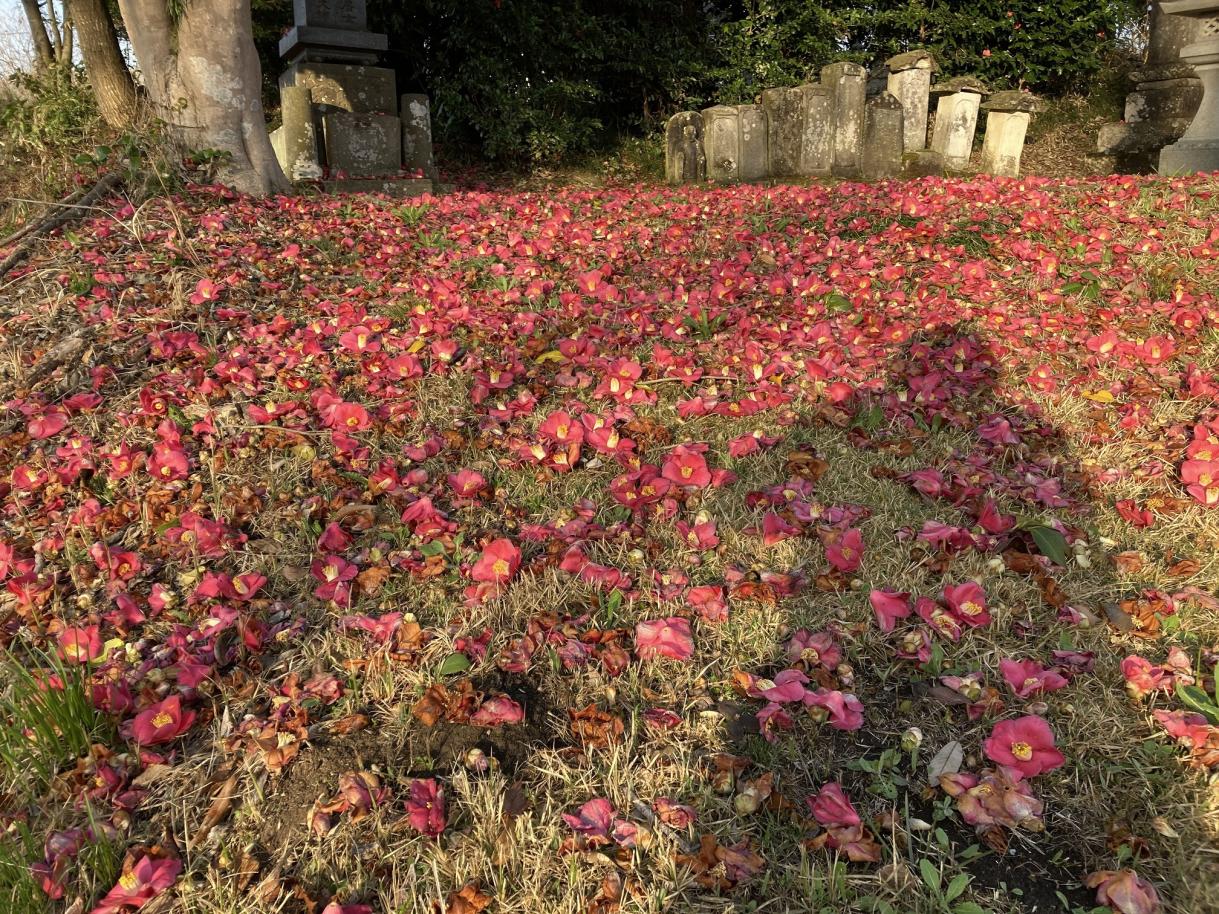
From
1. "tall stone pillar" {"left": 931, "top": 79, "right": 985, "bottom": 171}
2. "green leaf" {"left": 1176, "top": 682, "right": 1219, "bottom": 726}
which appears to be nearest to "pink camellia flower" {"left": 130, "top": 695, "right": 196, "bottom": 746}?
"green leaf" {"left": 1176, "top": 682, "right": 1219, "bottom": 726}

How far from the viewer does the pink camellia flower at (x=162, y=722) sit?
5.54ft

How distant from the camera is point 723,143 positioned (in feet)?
28.1

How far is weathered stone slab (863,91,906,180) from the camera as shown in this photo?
333 inches

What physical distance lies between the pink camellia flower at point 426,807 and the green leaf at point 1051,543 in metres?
1.84

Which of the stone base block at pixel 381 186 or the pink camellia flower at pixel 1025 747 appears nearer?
the pink camellia flower at pixel 1025 747

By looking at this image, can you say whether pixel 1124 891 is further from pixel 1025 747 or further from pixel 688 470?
pixel 688 470

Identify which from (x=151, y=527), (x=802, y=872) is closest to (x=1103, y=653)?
(x=802, y=872)

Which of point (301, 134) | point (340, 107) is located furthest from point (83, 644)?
point (340, 107)

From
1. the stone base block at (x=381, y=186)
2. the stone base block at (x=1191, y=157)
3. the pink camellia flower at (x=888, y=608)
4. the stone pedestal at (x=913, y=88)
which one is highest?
the stone pedestal at (x=913, y=88)

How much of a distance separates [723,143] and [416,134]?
3.56m

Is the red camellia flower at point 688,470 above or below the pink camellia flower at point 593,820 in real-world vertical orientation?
above

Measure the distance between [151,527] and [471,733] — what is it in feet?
4.92

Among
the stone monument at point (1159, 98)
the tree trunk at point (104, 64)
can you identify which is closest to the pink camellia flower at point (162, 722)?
the tree trunk at point (104, 64)

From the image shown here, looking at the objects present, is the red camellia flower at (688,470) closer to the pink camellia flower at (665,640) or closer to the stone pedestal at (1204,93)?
the pink camellia flower at (665,640)
